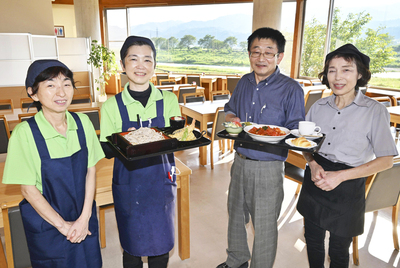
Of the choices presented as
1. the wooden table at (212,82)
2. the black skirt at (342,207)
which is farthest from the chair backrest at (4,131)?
the wooden table at (212,82)

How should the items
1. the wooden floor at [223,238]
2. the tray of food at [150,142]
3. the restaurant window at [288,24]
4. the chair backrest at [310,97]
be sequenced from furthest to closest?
the restaurant window at [288,24] < the chair backrest at [310,97] < the wooden floor at [223,238] < the tray of food at [150,142]

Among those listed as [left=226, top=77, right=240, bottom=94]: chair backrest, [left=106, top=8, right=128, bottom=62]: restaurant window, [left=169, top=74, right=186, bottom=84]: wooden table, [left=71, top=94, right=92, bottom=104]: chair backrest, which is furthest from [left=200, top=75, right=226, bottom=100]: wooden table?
[left=71, top=94, right=92, bottom=104]: chair backrest

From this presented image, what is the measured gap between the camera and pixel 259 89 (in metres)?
1.81

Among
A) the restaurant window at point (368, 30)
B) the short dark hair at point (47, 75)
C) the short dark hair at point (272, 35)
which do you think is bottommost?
the short dark hair at point (47, 75)

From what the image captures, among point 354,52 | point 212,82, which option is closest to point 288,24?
point 212,82

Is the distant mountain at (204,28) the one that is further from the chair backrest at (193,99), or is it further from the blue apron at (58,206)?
the blue apron at (58,206)

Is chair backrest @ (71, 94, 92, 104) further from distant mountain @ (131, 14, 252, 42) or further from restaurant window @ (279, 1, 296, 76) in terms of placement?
distant mountain @ (131, 14, 252, 42)

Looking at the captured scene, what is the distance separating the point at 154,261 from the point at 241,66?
855 centimetres

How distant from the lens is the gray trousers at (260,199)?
175 cm

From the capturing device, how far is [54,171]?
1.30 m

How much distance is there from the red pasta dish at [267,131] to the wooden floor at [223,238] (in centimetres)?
120

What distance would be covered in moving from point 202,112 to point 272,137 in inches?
104

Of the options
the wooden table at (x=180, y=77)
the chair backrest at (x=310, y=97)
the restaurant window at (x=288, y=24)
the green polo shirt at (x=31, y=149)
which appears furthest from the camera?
the wooden table at (x=180, y=77)

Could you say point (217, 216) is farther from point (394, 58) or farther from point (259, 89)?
point (394, 58)
